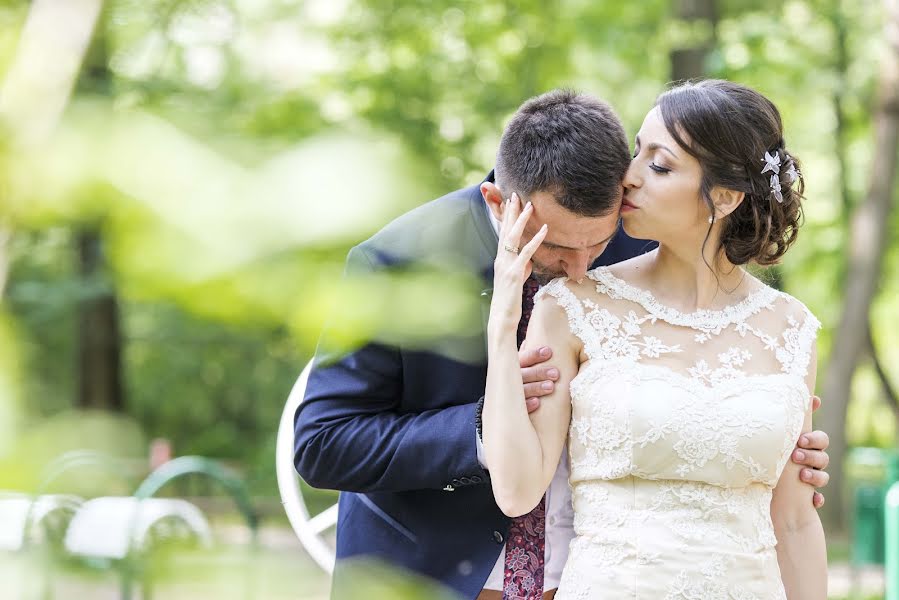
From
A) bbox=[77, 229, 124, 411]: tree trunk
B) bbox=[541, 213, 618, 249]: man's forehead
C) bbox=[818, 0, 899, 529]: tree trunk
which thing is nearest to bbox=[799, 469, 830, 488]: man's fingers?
bbox=[541, 213, 618, 249]: man's forehead

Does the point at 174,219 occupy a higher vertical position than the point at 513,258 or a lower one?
higher

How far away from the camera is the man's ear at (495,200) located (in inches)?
97.7

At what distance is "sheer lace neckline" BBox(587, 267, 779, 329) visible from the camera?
9.10 ft

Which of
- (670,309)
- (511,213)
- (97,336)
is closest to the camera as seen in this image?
(97,336)

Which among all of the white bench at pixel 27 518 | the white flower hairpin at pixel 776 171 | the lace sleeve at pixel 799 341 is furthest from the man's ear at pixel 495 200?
the white bench at pixel 27 518

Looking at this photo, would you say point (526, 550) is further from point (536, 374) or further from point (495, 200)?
point (495, 200)

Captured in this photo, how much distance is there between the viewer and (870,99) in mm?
10805

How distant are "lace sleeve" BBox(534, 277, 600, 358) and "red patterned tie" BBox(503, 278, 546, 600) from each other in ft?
0.28

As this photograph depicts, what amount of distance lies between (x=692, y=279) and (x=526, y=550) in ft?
2.75

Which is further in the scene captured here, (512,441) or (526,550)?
(526,550)

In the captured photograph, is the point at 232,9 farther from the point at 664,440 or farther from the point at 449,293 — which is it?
the point at 664,440

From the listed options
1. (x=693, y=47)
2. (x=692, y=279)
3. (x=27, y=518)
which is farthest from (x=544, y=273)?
(x=693, y=47)

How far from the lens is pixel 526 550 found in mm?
2775

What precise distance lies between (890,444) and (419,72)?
18.2m
